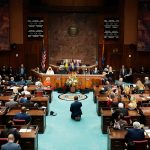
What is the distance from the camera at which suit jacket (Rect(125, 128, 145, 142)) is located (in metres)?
10.9

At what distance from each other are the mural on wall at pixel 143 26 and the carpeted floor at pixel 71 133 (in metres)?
9.15

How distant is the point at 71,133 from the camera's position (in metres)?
14.5

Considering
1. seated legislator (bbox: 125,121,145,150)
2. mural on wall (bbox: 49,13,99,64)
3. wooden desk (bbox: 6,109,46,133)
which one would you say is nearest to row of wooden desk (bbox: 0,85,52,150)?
wooden desk (bbox: 6,109,46,133)

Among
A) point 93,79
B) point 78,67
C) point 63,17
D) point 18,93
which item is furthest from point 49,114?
point 63,17

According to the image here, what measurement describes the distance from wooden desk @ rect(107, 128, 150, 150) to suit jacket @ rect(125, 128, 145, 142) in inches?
10.7

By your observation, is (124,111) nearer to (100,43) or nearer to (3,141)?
(3,141)

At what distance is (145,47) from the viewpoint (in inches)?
1013

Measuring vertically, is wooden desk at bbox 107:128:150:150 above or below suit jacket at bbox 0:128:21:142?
below

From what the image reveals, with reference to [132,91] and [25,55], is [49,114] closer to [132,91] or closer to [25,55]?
[132,91]

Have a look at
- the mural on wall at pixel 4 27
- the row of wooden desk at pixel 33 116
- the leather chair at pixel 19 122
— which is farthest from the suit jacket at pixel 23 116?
the mural on wall at pixel 4 27

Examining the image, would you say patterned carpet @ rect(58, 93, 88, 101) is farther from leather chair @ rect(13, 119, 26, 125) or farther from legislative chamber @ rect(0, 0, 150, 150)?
leather chair @ rect(13, 119, 26, 125)

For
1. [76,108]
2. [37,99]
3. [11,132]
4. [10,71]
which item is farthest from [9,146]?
[10,71]

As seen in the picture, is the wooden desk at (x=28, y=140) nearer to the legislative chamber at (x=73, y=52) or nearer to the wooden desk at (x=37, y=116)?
the wooden desk at (x=37, y=116)

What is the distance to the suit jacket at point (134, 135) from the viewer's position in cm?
1086
